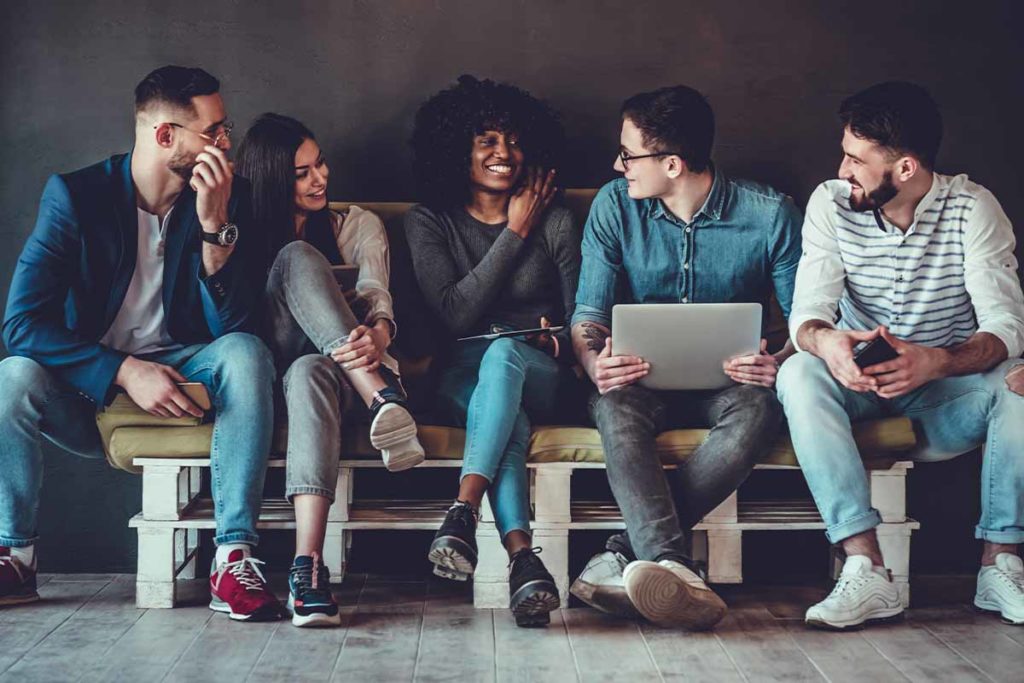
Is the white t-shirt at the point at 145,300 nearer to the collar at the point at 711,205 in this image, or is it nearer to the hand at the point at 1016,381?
the collar at the point at 711,205

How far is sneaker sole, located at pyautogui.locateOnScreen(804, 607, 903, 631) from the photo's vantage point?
8.57 feet

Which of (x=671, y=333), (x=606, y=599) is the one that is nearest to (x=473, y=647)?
(x=606, y=599)

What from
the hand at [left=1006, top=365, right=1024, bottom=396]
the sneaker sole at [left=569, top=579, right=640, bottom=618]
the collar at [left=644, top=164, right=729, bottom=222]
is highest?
the collar at [left=644, top=164, right=729, bottom=222]

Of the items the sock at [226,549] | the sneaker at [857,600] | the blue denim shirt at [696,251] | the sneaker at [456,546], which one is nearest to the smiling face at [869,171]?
the blue denim shirt at [696,251]

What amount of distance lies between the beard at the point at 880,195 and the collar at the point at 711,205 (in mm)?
361

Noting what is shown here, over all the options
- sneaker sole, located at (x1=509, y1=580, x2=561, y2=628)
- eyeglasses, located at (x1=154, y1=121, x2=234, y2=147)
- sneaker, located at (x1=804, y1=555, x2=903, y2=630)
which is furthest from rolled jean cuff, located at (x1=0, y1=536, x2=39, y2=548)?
sneaker, located at (x1=804, y1=555, x2=903, y2=630)

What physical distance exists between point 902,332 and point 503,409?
99cm

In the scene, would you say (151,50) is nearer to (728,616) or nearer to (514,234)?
(514,234)

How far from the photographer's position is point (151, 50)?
11.2 ft

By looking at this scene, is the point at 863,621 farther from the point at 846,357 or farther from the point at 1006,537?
the point at 846,357

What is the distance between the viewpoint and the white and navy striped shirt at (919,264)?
2879 mm

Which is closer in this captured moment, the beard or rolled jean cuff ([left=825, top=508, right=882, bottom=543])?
rolled jean cuff ([left=825, top=508, right=882, bottom=543])

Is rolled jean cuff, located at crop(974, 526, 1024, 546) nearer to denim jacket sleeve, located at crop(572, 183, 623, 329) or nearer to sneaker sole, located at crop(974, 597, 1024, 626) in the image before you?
sneaker sole, located at crop(974, 597, 1024, 626)

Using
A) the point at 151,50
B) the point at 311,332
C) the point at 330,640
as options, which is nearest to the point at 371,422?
the point at 311,332
